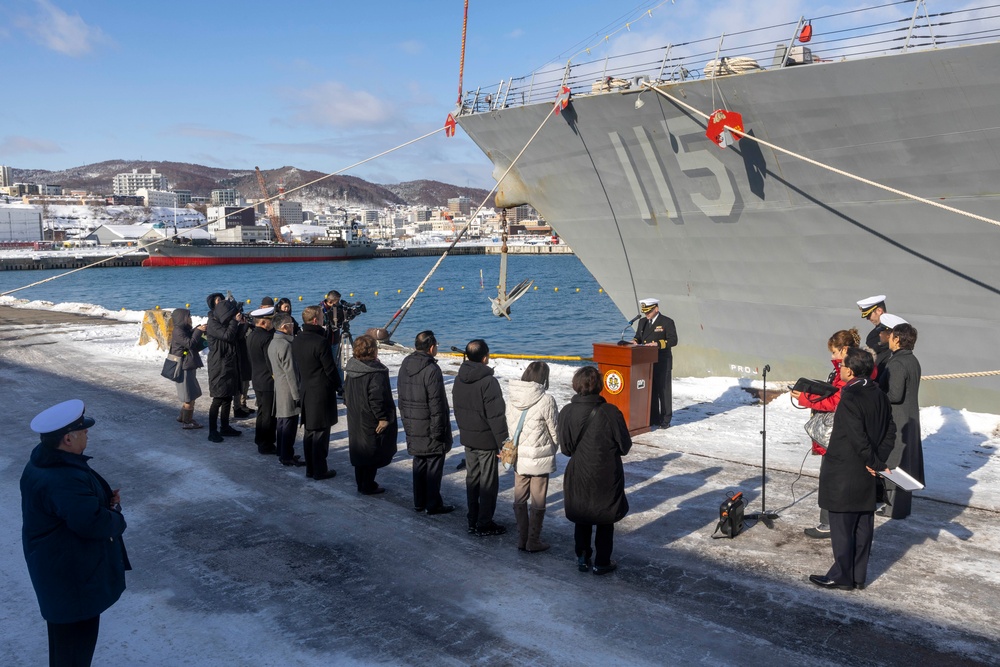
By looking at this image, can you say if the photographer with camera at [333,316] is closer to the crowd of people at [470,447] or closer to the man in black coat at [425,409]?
the crowd of people at [470,447]

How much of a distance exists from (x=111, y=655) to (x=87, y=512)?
1.45 metres

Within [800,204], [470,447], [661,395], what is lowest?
[661,395]

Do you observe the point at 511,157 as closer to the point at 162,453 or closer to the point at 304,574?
the point at 162,453

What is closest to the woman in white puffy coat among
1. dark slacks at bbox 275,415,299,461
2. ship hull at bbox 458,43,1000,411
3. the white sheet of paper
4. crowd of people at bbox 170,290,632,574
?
crowd of people at bbox 170,290,632,574

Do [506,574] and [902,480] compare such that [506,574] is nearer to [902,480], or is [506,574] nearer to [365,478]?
[365,478]

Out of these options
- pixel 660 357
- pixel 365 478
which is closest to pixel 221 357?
pixel 365 478

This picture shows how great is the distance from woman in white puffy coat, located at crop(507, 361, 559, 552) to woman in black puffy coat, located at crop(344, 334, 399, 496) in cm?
155

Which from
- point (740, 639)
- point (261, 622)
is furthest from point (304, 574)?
point (740, 639)

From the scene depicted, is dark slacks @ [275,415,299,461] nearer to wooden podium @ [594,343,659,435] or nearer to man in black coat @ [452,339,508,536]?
man in black coat @ [452,339,508,536]

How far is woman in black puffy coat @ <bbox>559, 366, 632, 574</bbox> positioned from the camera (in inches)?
198

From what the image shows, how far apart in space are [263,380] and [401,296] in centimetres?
4883

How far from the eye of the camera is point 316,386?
24.3 feet

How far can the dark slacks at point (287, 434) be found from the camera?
802 centimetres

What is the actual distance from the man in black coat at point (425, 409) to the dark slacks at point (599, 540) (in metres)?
1.61
